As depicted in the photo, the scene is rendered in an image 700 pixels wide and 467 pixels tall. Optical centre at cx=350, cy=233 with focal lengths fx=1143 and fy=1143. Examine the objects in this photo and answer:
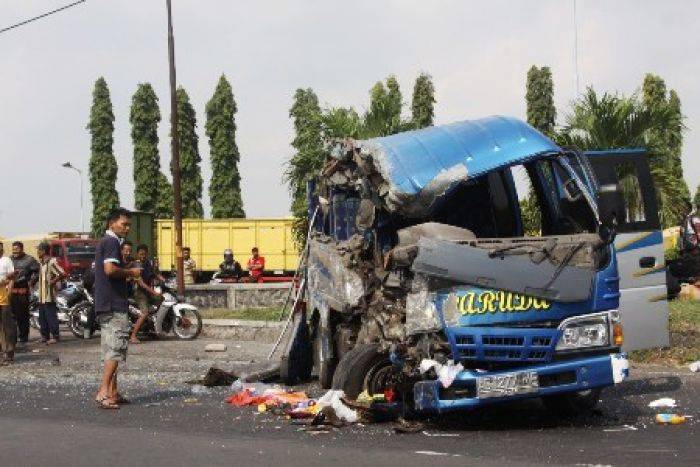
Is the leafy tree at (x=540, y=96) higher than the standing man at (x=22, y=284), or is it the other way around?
the leafy tree at (x=540, y=96)

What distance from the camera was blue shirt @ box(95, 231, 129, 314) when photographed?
10.9 m

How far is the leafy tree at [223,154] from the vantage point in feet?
204

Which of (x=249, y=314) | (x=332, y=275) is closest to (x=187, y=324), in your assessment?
(x=249, y=314)

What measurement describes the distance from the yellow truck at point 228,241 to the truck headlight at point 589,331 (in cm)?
3716

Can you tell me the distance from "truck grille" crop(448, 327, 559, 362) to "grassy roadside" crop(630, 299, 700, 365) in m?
5.16

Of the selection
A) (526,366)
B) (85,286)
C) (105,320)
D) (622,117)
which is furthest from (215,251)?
(526,366)

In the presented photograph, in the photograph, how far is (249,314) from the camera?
72.6ft

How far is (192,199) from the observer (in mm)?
62500

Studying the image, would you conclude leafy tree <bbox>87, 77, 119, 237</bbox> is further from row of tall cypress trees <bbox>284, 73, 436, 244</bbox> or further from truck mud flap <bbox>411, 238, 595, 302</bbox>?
truck mud flap <bbox>411, 238, 595, 302</bbox>

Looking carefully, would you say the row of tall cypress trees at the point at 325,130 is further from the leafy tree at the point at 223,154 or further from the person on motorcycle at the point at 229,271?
the leafy tree at the point at 223,154

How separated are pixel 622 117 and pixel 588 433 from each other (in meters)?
10.2

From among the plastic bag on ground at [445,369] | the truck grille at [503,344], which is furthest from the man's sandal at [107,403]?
the truck grille at [503,344]

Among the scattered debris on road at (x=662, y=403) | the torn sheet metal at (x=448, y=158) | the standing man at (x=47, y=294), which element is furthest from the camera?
the standing man at (x=47, y=294)

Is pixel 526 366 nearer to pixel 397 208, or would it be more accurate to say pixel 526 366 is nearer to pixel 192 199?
pixel 397 208
